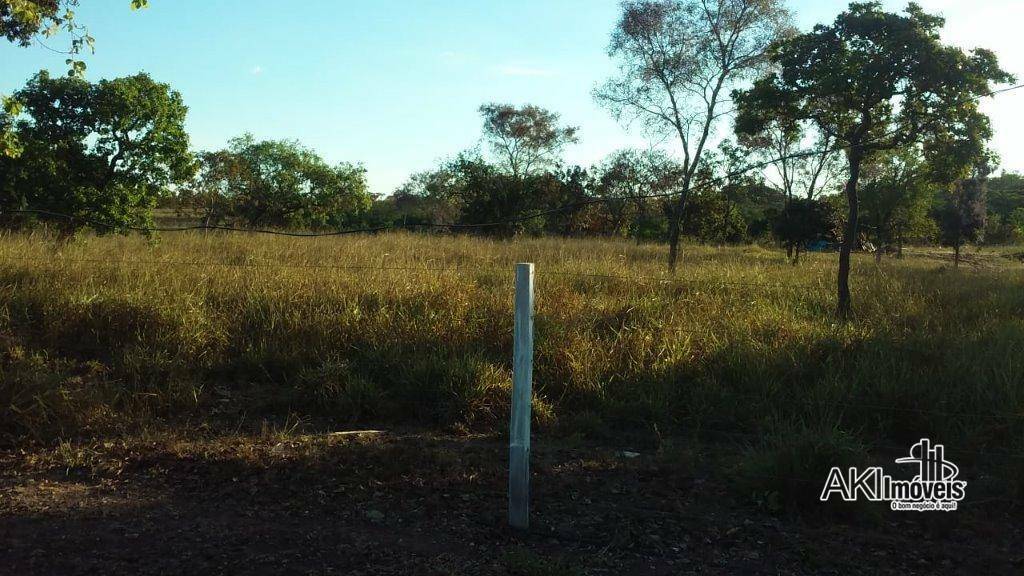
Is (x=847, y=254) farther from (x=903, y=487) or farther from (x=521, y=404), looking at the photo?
(x=521, y=404)

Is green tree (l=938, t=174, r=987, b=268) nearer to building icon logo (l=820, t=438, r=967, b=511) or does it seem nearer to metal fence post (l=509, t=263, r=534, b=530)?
building icon logo (l=820, t=438, r=967, b=511)

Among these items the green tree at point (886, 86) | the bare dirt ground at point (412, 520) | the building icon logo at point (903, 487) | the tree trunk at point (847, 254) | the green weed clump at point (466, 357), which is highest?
the green tree at point (886, 86)

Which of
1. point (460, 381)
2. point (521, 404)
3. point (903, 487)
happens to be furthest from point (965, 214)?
point (521, 404)

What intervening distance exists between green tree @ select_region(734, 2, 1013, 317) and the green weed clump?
1883mm

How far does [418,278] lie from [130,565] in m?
4.83

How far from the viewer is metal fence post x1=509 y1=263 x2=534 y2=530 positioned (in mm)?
3135

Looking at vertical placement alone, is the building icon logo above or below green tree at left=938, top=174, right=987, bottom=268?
below

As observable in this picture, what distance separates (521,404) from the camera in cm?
314

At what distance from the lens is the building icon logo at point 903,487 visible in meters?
3.46

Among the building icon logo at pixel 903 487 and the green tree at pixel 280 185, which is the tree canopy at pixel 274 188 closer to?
the green tree at pixel 280 185

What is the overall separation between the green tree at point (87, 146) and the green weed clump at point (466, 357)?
4.14m

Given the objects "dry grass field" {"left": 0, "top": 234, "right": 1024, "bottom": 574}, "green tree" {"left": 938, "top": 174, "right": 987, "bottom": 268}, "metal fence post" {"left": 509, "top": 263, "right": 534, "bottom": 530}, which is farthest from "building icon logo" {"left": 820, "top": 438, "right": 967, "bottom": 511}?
"green tree" {"left": 938, "top": 174, "right": 987, "bottom": 268}

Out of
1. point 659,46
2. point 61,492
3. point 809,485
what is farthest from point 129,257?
point 659,46

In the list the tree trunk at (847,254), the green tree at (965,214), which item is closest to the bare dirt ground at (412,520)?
the tree trunk at (847,254)
